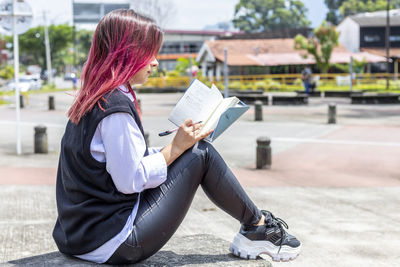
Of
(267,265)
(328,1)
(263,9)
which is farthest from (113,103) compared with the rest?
(263,9)

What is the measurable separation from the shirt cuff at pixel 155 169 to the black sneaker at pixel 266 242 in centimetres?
63

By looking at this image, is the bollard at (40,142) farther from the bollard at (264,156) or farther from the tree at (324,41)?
the tree at (324,41)

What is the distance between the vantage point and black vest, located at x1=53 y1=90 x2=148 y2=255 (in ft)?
8.52

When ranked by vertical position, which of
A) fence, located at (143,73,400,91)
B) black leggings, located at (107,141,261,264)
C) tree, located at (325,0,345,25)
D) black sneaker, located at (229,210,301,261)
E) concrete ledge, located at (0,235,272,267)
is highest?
tree, located at (325,0,345,25)

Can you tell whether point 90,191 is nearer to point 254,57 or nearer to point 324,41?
point 324,41

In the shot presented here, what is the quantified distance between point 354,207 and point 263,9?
4543 inches

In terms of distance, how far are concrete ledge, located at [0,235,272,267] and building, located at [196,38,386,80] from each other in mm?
45950

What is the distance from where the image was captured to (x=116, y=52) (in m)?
2.65

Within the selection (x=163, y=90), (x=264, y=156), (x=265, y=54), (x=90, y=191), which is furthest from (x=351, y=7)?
(x=90, y=191)

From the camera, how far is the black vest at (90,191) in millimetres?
2596

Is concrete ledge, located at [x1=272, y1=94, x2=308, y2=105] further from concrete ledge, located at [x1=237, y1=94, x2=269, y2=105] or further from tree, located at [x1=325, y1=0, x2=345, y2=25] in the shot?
tree, located at [x1=325, y1=0, x2=345, y2=25]

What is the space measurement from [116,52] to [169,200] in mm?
702

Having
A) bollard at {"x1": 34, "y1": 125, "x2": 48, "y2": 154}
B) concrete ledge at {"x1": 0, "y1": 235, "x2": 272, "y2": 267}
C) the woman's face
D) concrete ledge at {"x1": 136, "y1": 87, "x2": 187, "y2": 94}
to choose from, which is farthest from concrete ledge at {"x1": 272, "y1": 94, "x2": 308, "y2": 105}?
the woman's face

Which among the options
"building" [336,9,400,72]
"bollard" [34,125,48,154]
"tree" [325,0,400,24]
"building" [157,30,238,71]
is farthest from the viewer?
"tree" [325,0,400,24]
